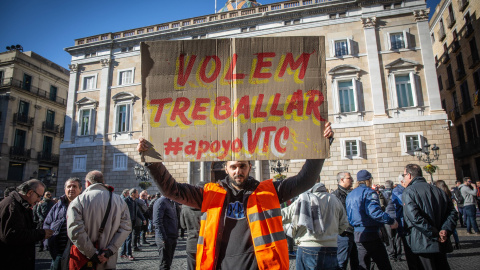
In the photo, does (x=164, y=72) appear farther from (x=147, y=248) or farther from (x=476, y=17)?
(x=476, y=17)

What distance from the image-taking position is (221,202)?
7.73 ft

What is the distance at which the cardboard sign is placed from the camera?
244 centimetres

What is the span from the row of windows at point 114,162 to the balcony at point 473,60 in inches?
1105

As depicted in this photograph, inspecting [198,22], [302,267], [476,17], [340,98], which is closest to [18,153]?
[198,22]

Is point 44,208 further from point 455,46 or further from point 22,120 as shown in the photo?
point 455,46

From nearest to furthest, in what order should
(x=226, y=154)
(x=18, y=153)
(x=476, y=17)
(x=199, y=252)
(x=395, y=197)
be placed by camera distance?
(x=199, y=252) → (x=226, y=154) → (x=395, y=197) → (x=476, y=17) → (x=18, y=153)

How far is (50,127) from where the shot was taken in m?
33.4

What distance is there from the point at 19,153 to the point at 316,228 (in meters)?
35.0

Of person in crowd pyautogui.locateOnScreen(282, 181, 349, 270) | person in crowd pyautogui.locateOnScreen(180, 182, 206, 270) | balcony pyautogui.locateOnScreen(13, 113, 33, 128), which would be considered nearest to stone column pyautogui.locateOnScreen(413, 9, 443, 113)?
person in crowd pyautogui.locateOnScreen(282, 181, 349, 270)

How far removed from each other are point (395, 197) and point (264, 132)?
160 inches

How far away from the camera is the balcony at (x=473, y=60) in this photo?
73.9 ft

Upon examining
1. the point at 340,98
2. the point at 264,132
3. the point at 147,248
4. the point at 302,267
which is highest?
the point at 340,98

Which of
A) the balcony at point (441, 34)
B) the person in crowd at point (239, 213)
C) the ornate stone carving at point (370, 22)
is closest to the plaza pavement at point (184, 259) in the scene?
the person in crowd at point (239, 213)

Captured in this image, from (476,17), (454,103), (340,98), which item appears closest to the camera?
(340,98)
